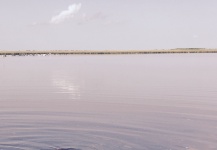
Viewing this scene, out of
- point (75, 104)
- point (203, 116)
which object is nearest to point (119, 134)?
point (203, 116)

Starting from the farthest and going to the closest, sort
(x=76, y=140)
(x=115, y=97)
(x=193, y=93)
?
(x=193, y=93) < (x=115, y=97) < (x=76, y=140)

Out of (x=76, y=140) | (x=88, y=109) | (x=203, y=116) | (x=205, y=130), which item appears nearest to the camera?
(x=76, y=140)

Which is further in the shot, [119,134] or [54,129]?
[54,129]

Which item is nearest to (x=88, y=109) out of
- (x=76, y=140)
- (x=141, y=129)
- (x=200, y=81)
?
(x=141, y=129)

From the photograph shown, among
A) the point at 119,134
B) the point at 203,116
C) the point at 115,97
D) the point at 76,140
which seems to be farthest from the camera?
the point at 115,97

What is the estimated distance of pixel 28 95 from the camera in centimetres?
2795

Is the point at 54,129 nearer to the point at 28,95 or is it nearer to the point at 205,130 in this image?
the point at 205,130

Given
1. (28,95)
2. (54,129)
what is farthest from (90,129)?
(28,95)

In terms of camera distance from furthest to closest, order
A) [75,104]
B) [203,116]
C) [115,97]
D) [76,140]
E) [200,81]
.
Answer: [200,81] → [115,97] → [75,104] → [203,116] → [76,140]

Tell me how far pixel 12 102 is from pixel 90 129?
977 centimetres

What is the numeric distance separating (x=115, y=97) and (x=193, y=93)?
6.09 meters

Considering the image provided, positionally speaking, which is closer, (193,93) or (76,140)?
(76,140)

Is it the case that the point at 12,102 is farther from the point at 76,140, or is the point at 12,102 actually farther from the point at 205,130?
the point at 205,130

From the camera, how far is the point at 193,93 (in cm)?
2833
